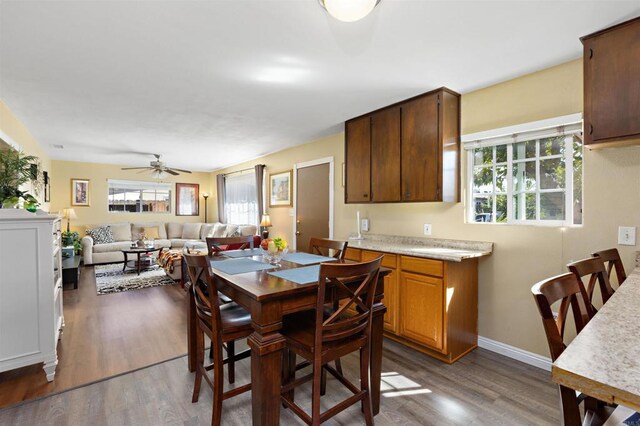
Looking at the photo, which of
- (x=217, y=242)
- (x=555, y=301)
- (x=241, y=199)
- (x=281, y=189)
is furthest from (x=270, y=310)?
(x=241, y=199)

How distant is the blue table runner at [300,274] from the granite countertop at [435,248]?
1129 millimetres

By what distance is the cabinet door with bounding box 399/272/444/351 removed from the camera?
254 cm

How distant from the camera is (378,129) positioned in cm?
340

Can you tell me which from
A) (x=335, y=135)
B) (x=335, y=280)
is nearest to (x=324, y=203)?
(x=335, y=135)

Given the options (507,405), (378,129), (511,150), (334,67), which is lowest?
(507,405)

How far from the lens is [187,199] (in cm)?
865

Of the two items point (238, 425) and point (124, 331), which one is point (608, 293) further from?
point (124, 331)

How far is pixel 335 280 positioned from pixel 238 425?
1126mm

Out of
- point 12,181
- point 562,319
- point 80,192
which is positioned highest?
point 80,192

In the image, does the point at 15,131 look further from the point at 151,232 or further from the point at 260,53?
the point at 151,232

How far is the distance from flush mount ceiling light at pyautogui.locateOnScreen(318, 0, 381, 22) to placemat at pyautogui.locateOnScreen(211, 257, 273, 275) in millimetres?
1541

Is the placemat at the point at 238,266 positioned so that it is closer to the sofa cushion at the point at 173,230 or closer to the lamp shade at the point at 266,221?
the lamp shade at the point at 266,221

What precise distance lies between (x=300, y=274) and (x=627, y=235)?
7.43ft

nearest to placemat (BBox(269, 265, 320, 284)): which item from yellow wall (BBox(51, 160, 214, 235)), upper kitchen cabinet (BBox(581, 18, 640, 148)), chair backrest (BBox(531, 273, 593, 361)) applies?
chair backrest (BBox(531, 273, 593, 361))
